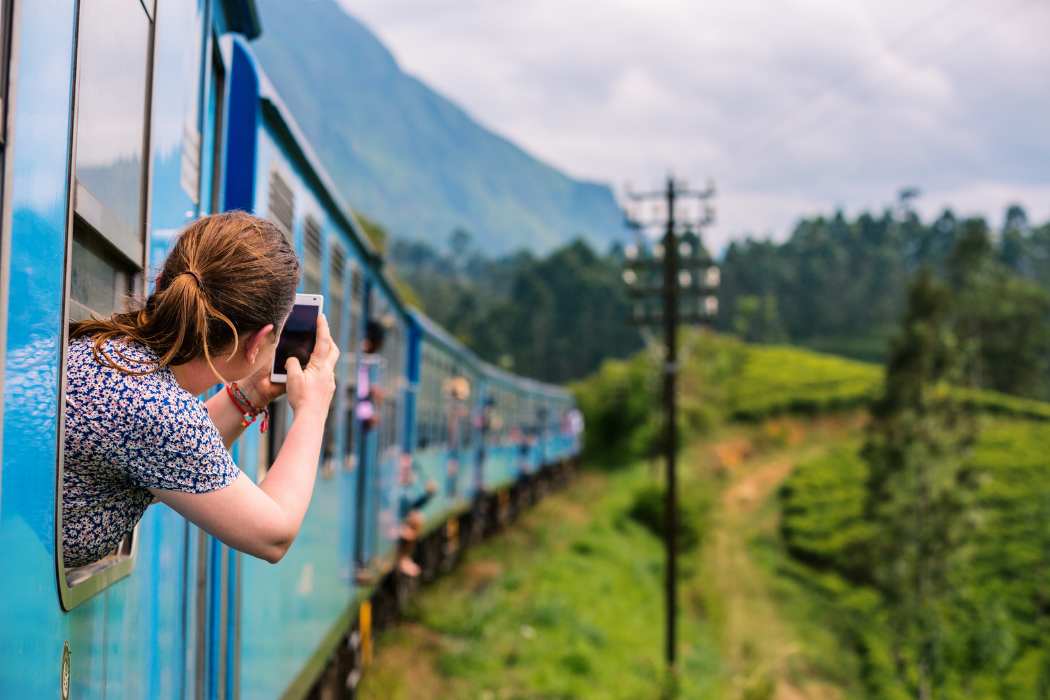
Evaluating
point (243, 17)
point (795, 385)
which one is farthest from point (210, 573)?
point (795, 385)

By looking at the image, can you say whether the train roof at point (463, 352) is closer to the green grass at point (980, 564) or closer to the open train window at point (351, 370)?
the open train window at point (351, 370)

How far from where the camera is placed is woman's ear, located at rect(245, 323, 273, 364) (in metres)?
1.60

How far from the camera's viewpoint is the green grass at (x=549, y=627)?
394 inches

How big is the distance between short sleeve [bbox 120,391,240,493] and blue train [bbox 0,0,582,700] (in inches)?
4.5

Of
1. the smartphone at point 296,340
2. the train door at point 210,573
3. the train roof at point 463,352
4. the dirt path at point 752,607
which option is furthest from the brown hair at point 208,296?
the dirt path at point 752,607

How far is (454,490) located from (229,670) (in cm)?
931

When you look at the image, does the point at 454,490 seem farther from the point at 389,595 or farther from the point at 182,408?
the point at 182,408

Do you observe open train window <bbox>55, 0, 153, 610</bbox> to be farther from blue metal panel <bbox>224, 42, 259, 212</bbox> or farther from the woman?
blue metal panel <bbox>224, 42, 259, 212</bbox>

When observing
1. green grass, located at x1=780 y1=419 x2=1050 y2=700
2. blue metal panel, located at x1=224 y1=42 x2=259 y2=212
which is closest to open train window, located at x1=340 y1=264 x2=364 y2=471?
blue metal panel, located at x1=224 y1=42 x2=259 y2=212

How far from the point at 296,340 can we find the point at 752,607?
2615 centimetres

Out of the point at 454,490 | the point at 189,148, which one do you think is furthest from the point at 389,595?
the point at 189,148

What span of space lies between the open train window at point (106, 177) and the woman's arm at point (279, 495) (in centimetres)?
23

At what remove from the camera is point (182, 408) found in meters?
1.46

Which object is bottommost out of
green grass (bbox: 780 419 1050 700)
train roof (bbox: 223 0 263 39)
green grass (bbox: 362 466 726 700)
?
green grass (bbox: 780 419 1050 700)
